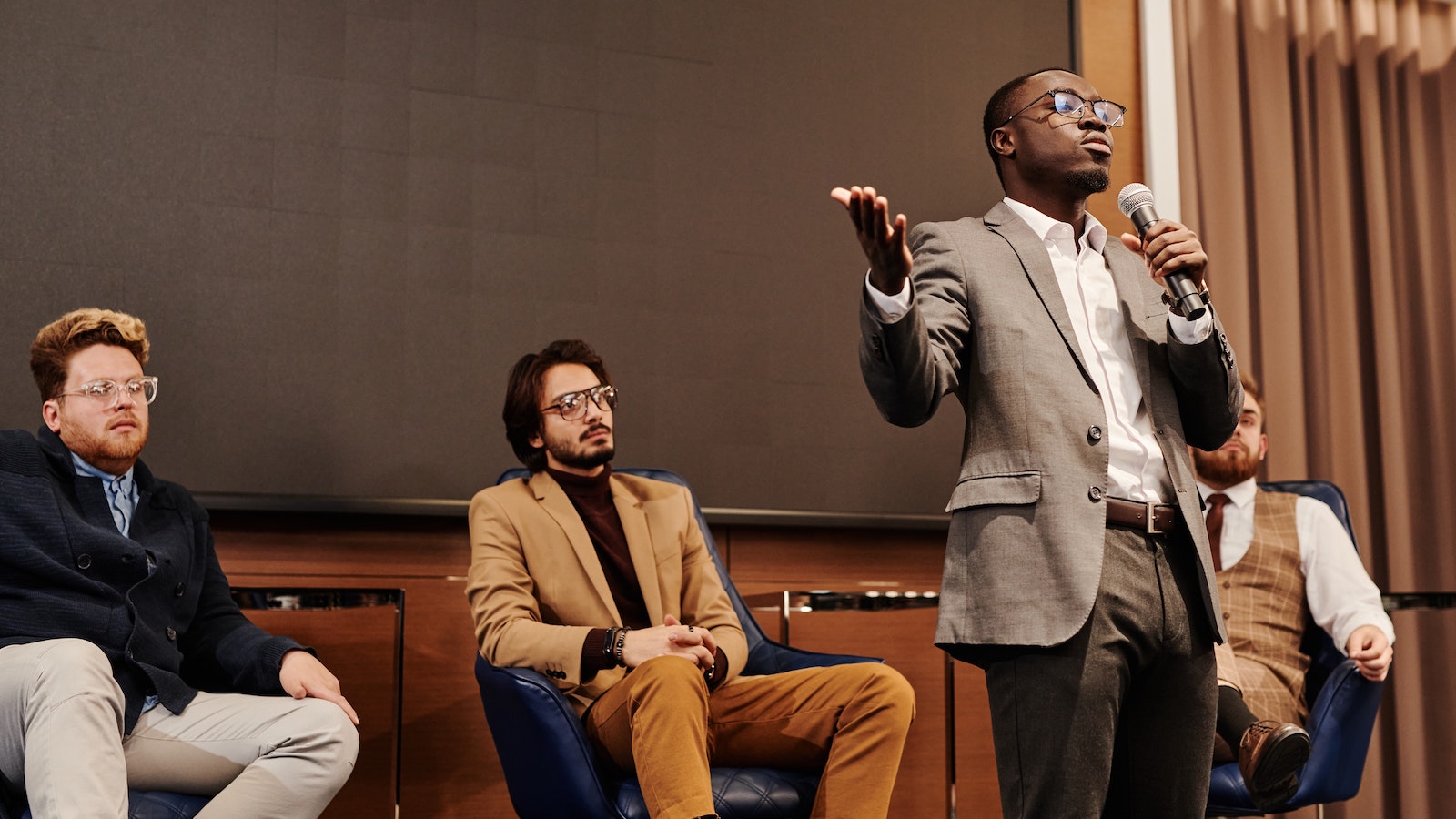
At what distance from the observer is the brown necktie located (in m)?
2.87

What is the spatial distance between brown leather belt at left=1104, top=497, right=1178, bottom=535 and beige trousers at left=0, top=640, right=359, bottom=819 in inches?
56.6

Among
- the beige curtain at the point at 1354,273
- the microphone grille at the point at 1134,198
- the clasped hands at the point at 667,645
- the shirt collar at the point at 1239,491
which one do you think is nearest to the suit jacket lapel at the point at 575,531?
the clasped hands at the point at 667,645

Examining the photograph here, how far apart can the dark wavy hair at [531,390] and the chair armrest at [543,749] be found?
67cm

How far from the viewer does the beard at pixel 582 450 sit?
2668mm

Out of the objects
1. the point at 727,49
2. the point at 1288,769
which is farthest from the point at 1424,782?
the point at 727,49

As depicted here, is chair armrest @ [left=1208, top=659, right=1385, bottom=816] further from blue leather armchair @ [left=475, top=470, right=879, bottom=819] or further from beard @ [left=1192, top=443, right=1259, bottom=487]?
blue leather armchair @ [left=475, top=470, right=879, bottom=819]

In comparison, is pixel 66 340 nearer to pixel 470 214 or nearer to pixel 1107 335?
pixel 470 214

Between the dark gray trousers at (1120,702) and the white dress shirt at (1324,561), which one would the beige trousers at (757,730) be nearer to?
the dark gray trousers at (1120,702)

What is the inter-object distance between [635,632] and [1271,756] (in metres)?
1.20

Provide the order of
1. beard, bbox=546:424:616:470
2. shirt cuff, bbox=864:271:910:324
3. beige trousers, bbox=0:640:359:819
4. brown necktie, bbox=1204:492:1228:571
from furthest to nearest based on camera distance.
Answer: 1. brown necktie, bbox=1204:492:1228:571
2. beard, bbox=546:424:616:470
3. beige trousers, bbox=0:640:359:819
4. shirt cuff, bbox=864:271:910:324

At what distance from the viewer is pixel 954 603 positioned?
4.92ft

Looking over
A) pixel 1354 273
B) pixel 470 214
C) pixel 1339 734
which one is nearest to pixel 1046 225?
pixel 1339 734

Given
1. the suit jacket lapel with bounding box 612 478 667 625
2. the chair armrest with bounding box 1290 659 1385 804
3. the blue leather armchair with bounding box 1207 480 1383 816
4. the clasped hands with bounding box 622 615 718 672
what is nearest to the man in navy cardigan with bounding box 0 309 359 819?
the clasped hands with bounding box 622 615 718 672

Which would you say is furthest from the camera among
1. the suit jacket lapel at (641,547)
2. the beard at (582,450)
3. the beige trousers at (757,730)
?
the beard at (582,450)
